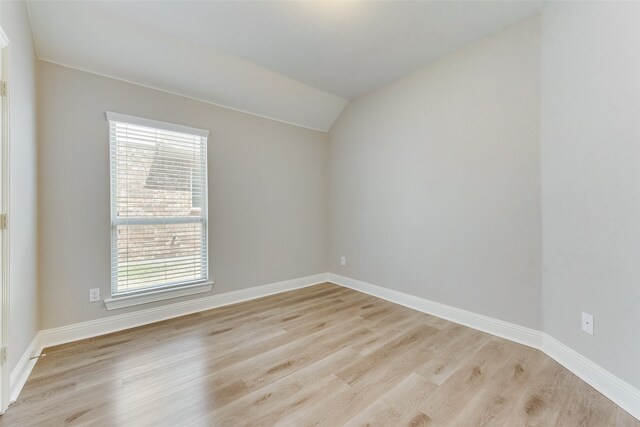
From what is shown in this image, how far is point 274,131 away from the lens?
3.69 m

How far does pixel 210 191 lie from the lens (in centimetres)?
312

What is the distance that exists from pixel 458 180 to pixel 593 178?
1.04m

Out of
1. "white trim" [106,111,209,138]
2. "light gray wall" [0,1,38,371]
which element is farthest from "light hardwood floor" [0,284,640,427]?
"white trim" [106,111,209,138]

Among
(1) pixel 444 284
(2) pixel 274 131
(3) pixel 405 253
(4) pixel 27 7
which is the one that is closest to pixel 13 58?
(4) pixel 27 7

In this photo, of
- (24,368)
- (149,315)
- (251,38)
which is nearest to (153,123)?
(251,38)

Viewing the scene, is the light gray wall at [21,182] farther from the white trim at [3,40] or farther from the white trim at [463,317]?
the white trim at [463,317]

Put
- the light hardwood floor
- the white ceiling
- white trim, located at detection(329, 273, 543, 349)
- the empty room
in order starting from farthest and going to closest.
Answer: white trim, located at detection(329, 273, 543, 349), the white ceiling, the empty room, the light hardwood floor

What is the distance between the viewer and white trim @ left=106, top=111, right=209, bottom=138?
2.51 metres

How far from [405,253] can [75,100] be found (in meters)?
3.58

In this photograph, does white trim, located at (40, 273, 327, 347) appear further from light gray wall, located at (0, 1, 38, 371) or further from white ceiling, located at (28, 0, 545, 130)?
white ceiling, located at (28, 0, 545, 130)

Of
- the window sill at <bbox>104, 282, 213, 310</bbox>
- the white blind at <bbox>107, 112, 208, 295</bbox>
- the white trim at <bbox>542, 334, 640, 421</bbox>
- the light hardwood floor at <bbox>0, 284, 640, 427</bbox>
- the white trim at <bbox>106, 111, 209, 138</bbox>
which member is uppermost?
the white trim at <bbox>106, 111, 209, 138</bbox>

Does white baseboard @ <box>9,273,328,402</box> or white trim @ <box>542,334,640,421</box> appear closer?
white trim @ <box>542,334,640,421</box>

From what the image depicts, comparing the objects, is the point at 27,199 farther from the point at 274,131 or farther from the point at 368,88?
the point at 368,88

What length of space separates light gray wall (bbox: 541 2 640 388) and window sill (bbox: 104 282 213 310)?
3278 mm
